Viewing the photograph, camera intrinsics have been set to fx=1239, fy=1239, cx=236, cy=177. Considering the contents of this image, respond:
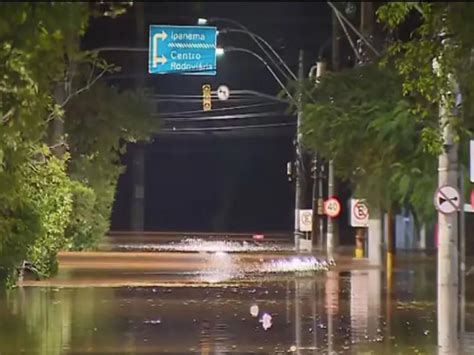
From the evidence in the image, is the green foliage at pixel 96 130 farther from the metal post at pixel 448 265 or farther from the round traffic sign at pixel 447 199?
the round traffic sign at pixel 447 199

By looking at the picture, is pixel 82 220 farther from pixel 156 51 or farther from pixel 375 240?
pixel 156 51

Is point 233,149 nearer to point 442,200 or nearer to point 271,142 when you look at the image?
point 271,142

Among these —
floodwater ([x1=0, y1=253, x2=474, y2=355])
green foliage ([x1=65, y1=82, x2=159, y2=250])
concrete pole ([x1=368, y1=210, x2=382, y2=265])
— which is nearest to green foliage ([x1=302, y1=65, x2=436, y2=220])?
floodwater ([x1=0, y1=253, x2=474, y2=355])

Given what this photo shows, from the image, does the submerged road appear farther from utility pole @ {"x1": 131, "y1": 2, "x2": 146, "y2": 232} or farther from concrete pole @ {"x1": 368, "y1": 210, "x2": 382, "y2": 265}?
utility pole @ {"x1": 131, "y1": 2, "x2": 146, "y2": 232}

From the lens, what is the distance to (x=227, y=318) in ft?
66.8

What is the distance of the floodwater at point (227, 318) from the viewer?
16.5 meters

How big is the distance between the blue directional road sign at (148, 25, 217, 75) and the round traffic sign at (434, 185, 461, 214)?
1208cm

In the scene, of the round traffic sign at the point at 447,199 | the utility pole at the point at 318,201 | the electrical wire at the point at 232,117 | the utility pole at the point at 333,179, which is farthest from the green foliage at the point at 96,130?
the round traffic sign at the point at 447,199

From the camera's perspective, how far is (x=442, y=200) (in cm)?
1702

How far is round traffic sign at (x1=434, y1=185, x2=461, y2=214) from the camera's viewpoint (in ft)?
55.8

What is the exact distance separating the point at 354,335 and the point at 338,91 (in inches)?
601

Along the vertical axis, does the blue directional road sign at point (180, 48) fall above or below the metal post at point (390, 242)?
above

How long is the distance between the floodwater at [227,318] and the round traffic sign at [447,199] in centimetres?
187

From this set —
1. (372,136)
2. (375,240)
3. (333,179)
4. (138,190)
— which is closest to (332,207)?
(333,179)
